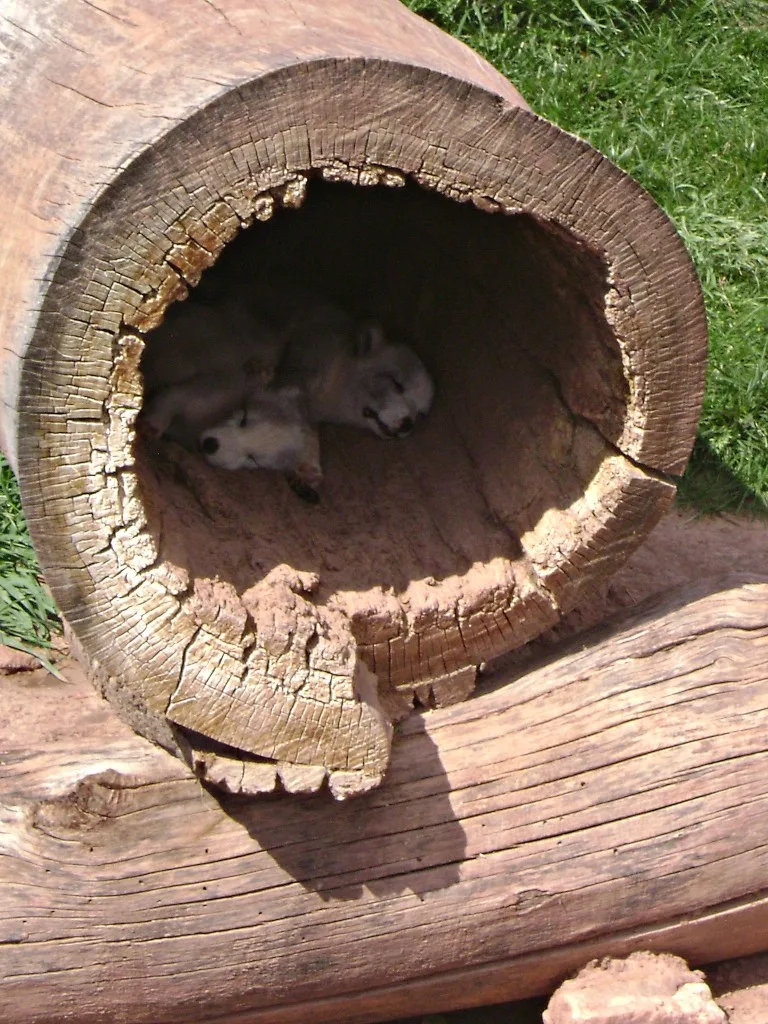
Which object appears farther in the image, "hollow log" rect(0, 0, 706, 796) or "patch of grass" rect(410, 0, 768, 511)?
"patch of grass" rect(410, 0, 768, 511)

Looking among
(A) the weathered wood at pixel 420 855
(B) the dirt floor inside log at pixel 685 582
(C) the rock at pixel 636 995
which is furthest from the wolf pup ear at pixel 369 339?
(C) the rock at pixel 636 995

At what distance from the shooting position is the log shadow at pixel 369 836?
272 centimetres

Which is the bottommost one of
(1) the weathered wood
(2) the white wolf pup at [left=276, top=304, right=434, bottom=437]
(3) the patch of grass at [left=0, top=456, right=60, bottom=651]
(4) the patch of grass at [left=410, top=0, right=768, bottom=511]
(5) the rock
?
(5) the rock

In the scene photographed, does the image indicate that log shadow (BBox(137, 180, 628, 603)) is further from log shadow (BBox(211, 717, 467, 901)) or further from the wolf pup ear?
log shadow (BBox(211, 717, 467, 901))

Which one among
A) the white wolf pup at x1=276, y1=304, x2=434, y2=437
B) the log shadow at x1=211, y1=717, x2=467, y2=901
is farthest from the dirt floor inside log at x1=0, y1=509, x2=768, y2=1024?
the white wolf pup at x1=276, y1=304, x2=434, y2=437

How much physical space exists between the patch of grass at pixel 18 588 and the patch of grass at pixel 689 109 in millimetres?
2269

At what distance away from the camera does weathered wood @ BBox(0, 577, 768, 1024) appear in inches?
105

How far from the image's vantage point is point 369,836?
9.02 feet

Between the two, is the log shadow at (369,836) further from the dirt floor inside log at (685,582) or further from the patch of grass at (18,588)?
the patch of grass at (18,588)

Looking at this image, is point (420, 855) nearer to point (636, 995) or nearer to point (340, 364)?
point (636, 995)

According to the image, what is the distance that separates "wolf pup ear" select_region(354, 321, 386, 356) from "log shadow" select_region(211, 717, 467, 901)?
5.09ft

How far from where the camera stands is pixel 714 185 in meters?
5.14

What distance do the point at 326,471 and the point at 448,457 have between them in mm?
359

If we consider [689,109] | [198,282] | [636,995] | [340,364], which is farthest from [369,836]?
[689,109]
